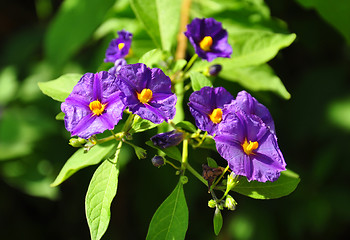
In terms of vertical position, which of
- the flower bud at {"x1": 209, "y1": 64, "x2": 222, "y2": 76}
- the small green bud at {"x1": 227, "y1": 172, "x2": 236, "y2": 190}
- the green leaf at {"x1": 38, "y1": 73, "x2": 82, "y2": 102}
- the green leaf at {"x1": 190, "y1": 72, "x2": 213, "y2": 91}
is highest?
the green leaf at {"x1": 190, "y1": 72, "x2": 213, "y2": 91}

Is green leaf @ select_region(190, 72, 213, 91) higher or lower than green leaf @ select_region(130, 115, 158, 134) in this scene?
higher

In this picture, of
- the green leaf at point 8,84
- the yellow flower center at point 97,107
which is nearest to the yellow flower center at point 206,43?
the yellow flower center at point 97,107

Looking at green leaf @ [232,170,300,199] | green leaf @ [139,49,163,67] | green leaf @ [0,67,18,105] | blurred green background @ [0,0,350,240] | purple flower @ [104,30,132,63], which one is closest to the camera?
green leaf @ [232,170,300,199]

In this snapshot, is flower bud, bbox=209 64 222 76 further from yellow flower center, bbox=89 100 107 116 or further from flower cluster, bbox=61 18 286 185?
yellow flower center, bbox=89 100 107 116

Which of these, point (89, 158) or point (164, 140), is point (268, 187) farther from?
point (89, 158)

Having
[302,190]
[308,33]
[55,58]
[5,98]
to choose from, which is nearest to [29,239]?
[5,98]

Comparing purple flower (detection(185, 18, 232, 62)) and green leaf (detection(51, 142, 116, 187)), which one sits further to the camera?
purple flower (detection(185, 18, 232, 62))

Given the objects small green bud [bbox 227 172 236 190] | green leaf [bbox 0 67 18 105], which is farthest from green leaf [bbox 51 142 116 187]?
green leaf [bbox 0 67 18 105]

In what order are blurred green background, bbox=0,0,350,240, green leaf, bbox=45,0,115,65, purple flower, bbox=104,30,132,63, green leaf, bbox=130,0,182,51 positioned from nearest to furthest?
purple flower, bbox=104,30,132,63 → green leaf, bbox=130,0,182,51 → green leaf, bbox=45,0,115,65 → blurred green background, bbox=0,0,350,240

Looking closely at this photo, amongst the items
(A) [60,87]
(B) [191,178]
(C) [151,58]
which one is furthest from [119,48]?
(B) [191,178]
